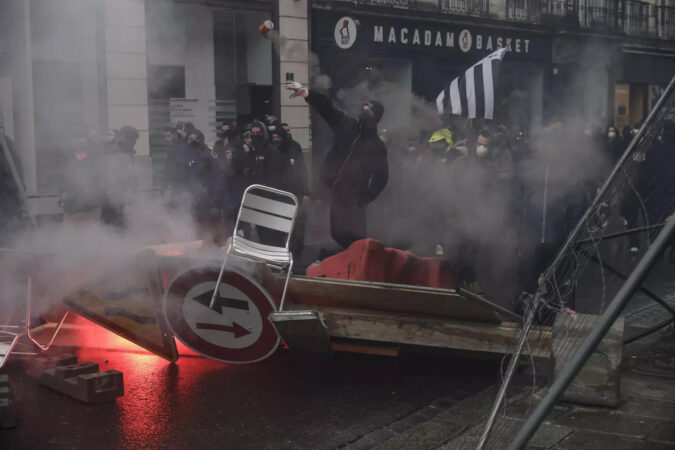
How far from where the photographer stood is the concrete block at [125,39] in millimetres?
11047

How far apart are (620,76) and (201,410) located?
24.2 meters

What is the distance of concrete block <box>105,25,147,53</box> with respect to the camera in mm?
11047

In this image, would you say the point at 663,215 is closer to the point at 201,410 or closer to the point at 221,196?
the point at 201,410

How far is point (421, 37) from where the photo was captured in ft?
64.3

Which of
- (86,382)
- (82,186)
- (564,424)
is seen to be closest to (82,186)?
(82,186)

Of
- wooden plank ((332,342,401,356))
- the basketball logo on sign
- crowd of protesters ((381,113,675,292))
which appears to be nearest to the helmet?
crowd of protesters ((381,113,675,292))

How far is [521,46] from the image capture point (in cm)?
2255

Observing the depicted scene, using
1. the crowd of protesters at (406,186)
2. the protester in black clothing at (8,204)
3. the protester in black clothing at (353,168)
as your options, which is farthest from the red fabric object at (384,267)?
the protester in black clothing at (353,168)

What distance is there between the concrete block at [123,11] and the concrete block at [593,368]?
312 inches

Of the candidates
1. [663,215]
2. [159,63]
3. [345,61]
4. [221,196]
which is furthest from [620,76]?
Result: [663,215]

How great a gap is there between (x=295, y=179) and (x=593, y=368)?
19.4 ft

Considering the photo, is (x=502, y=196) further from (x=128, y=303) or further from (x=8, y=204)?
(x=8, y=204)

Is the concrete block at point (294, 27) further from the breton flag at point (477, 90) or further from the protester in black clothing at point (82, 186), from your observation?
the protester in black clothing at point (82, 186)

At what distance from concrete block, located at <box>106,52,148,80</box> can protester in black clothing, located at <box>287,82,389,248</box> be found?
5106mm
